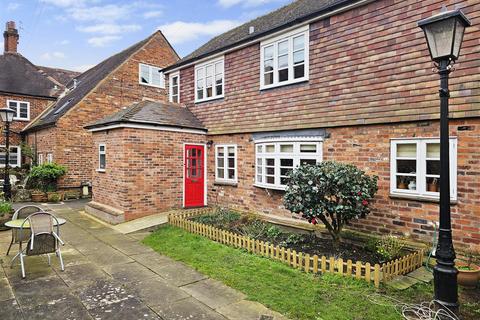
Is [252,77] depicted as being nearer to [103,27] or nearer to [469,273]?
[469,273]

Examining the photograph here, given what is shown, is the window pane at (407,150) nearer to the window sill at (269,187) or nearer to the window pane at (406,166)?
the window pane at (406,166)

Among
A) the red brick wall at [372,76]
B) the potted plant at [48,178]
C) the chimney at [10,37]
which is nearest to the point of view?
the red brick wall at [372,76]

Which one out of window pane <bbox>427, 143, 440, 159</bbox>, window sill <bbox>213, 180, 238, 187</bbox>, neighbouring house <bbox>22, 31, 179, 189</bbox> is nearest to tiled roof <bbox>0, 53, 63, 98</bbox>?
neighbouring house <bbox>22, 31, 179, 189</bbox>

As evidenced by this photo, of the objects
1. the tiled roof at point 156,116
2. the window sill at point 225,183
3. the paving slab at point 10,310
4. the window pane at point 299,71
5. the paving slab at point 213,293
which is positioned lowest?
the paving slab at point 213,293

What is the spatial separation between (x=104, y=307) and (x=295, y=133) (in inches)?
262

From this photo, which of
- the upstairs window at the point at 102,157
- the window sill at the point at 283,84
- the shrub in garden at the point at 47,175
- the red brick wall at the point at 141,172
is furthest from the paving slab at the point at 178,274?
the shrub in garden at the point at 47,175

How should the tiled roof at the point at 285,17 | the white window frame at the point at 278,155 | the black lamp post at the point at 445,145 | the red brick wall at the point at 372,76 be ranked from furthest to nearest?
the white window frame at the point at 278,155, the tiled roof at the point at 285,17, the red brick wall at the point at 372,76, the black lamp post at the point at 445,145

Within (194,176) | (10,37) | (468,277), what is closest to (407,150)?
(468,277)

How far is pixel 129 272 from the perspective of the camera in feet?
19.2

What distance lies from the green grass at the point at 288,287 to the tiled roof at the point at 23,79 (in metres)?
21.3

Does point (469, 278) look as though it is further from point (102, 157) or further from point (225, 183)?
point (102, 157)

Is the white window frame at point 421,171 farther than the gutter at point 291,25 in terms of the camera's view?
No

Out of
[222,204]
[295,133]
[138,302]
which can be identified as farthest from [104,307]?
[222,204]

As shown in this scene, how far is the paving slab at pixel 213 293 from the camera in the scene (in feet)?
15.0
